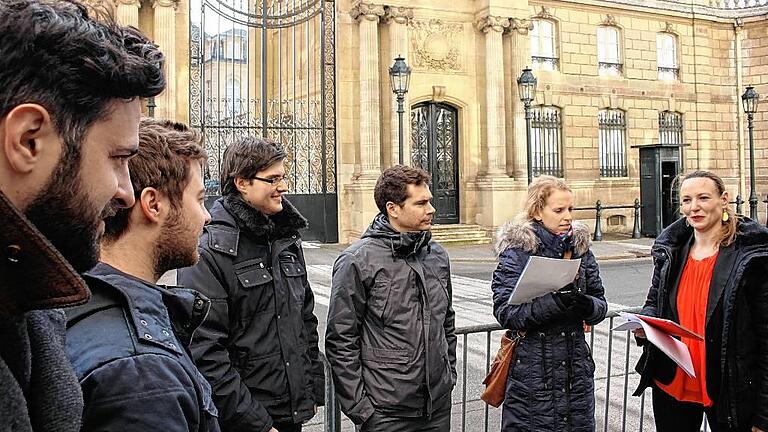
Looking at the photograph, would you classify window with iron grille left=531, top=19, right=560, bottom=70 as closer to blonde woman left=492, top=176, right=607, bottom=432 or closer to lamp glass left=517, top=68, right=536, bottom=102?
lamp glass left=517, top=68, right=536, bottom=102

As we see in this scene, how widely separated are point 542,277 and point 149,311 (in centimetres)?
286

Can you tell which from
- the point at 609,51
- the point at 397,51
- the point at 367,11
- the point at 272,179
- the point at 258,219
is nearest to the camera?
the point at 258,219

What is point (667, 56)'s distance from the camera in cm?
3100

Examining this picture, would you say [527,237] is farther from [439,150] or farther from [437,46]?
[437,46]

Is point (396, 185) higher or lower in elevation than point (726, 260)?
higher

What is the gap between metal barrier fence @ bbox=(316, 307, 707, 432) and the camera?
4824mm

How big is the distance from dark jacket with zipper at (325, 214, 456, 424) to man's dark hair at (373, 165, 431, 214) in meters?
0.22

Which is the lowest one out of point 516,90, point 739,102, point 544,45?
point 516,90

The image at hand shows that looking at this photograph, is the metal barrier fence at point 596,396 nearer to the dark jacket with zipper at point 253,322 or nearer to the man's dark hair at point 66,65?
the dark jacket with zipper at point 253,322

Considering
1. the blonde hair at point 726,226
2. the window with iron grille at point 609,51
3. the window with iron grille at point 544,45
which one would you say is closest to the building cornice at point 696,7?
the window with iron grille at point 609,51

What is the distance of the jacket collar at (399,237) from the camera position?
4246 mm

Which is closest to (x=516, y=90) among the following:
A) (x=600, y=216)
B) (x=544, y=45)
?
(x=544, y=45)

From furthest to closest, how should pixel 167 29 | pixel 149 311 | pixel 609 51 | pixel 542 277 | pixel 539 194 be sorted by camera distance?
pixel 609 51 → pixel 167 29 → pixel 539 194 → pixel 542 277 → pixel 149 311

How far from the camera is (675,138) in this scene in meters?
31.0
